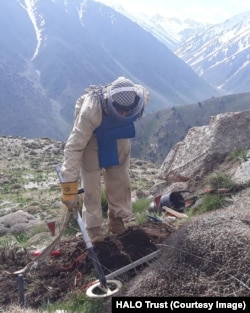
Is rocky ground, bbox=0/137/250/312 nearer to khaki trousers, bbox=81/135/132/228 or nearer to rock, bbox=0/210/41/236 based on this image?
khaki trousers, bbox=81/135/132/228

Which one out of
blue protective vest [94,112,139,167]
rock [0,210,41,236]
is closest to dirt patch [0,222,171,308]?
blue protective vest [94,112,139,167]

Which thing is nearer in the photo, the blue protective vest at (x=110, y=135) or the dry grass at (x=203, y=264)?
the dry grass at (x=203, y=264)

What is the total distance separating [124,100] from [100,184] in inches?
48.2

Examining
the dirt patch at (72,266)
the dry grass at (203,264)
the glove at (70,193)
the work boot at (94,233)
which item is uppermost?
the glove at (70,193)

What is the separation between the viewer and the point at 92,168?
6332 mm

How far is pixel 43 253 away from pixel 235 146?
5179mm

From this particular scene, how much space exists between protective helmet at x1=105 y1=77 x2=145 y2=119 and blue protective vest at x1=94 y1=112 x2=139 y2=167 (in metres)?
0.12

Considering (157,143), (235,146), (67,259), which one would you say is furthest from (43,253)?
(157,143)

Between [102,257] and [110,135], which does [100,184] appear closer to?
[110,135]

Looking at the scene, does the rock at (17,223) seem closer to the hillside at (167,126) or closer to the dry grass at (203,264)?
the dry grass at (203,264)
